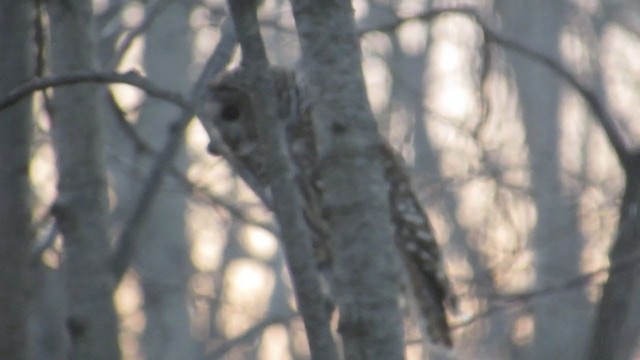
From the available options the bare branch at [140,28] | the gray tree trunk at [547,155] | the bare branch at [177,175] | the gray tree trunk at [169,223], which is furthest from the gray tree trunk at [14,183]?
the gray tree trunk at [169,223]

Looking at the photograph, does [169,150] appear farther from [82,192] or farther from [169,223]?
[169,223]

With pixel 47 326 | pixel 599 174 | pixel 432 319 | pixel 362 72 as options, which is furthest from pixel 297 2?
pixel 599 174

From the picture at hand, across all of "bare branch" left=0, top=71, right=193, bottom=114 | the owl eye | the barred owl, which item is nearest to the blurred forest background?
the barred owl

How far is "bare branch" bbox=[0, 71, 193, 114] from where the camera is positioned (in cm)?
345

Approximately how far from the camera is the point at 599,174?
567 inches

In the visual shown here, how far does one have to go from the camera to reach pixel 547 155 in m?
12.7

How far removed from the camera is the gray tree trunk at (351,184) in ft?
11.7

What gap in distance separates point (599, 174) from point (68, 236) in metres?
10.8

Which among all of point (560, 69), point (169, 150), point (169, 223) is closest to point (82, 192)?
point (169, 150)

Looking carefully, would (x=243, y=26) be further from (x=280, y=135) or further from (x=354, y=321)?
(x=354, y=321)

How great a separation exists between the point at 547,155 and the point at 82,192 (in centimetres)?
879

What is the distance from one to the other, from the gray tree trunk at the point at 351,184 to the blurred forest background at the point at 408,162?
0.66m

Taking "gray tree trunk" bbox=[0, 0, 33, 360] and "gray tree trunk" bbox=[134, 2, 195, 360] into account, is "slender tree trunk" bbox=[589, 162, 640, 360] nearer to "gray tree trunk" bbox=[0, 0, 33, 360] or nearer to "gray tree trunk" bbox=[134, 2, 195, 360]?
"gray tree trunk" bbox=[0, 0, 33, 360]

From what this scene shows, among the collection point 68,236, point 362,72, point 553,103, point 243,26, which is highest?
point 243,26
